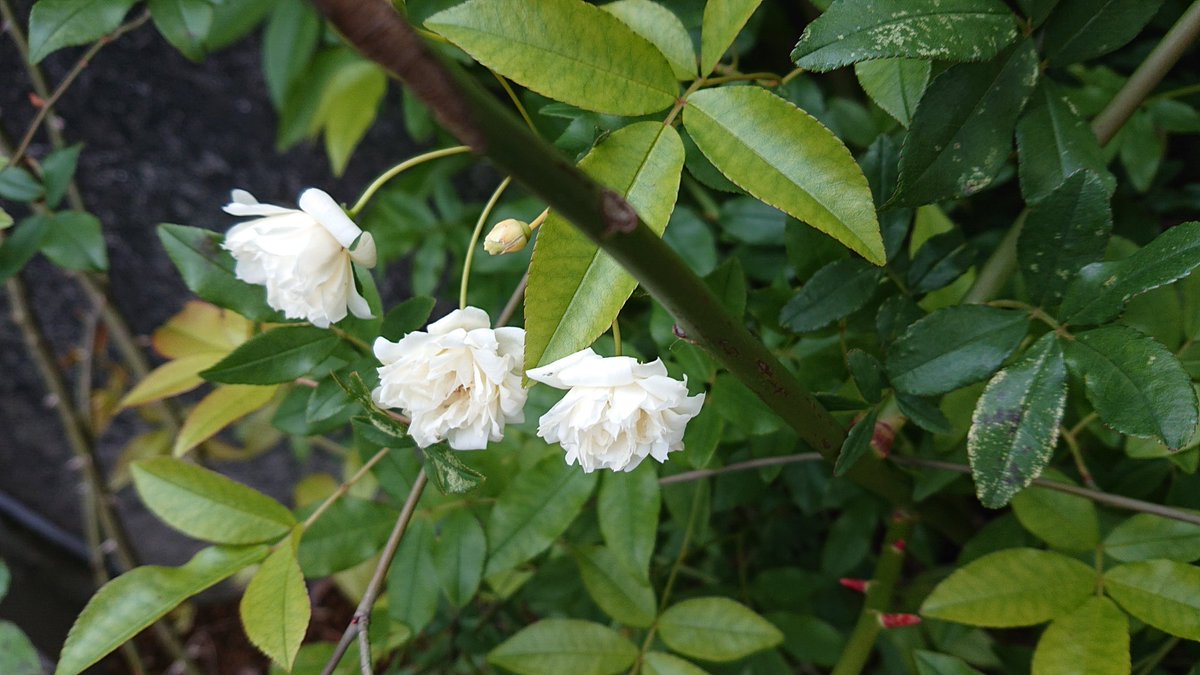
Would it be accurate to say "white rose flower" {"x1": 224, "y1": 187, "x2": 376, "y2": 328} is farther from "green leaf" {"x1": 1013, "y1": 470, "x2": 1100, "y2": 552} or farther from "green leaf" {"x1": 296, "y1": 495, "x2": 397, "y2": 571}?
"green leaf" {"x1": 1013, "y1": 470, "x2": 1100, "y2": 552}

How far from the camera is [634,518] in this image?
0.65 m

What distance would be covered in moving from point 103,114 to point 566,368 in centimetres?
111

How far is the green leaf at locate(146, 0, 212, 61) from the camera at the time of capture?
2.33ft

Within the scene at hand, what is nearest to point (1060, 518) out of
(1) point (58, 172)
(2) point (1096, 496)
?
(2) point (1096, 496)

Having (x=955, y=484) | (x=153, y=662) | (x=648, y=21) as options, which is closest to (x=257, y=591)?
(x=648, y=21)

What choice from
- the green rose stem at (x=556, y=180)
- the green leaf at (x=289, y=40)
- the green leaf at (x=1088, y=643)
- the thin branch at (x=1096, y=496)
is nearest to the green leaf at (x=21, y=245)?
the green leaf at (x=289, y=40)

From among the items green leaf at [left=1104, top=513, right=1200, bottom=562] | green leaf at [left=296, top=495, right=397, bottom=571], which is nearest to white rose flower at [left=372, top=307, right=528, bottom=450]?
green leaf at [left=296, top=495, right=397, bottom=571]

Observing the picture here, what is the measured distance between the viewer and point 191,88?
49.0 inches

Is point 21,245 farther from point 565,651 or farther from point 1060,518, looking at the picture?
point 1060,518

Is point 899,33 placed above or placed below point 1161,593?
above

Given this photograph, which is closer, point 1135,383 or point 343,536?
point 1135,383

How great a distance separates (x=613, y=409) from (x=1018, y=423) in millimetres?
227

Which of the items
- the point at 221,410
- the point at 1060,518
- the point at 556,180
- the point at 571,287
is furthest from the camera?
the point at 221,410

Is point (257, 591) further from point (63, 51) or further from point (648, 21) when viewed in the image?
point (63, 51)
